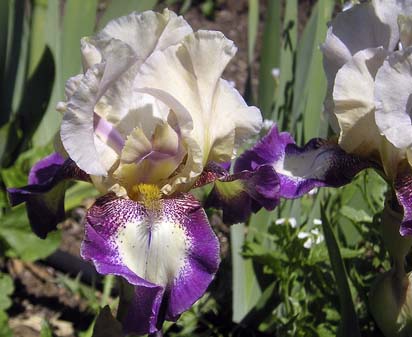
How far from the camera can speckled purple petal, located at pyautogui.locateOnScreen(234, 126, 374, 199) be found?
119 cm

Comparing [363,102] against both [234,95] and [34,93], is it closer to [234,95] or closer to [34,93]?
[234,95]

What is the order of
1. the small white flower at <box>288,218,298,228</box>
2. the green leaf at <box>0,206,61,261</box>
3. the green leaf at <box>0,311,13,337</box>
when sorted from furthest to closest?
the green leaf at <box>0,206,61,261</box>, the small white flower at <box>288,218,298,228</box>, the green leaf at <box>0,311,13,337</box>

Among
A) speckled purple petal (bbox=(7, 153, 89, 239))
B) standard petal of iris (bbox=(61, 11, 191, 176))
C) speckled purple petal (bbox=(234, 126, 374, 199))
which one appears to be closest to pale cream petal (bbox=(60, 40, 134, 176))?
standard petal of iris (bbox=(61, 11, 191, 176))

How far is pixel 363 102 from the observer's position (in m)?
1.12

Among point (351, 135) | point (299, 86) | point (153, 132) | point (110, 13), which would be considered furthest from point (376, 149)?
point (110, 13)

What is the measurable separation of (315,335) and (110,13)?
103 centimetres

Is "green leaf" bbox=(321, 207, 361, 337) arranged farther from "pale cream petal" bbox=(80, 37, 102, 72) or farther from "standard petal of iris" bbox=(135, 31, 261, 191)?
"pale cream petal" bbox=(80, 37, 102, 72)

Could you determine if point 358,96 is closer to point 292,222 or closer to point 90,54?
point 90,54

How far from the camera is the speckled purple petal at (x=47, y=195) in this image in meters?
1.14

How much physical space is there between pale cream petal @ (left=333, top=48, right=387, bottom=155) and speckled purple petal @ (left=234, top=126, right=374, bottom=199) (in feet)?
0.20

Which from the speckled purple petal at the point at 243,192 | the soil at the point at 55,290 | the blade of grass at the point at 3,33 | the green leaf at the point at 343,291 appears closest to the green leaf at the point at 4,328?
the soil at the point at 55,290

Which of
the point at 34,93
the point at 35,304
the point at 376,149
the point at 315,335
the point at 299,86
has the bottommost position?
the point at 35,304

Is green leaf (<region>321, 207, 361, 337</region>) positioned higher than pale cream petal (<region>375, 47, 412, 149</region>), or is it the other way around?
pale cream petal (<region>375, 47, 412, 149</region>)

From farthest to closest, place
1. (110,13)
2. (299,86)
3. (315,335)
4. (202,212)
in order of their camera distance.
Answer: (110,13)
(299,86)
(315,335)
(202,212)
